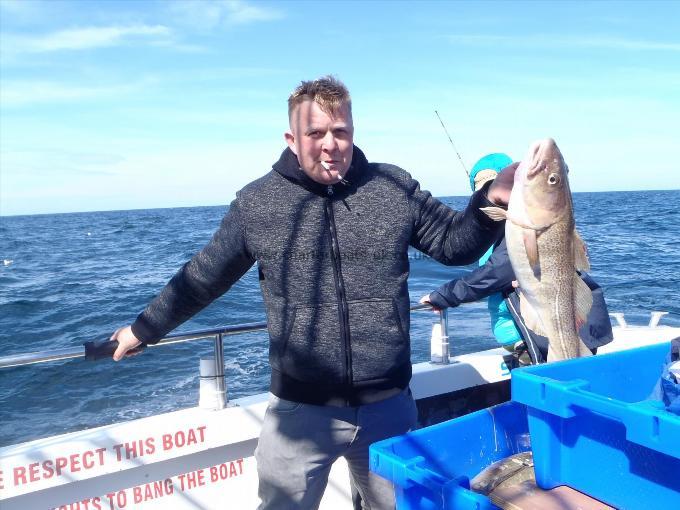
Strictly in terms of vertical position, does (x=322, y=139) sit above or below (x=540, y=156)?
above

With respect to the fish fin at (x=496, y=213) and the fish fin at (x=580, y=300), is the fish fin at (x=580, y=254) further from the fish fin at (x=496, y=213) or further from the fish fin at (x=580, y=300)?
the fish fin at (x=496, y=213)

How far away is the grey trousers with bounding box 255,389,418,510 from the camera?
100.0 inches

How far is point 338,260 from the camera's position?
8.25 feet

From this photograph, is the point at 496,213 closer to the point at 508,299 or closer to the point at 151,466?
the point at 508,299

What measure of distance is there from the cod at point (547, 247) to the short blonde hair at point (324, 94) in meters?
0.67

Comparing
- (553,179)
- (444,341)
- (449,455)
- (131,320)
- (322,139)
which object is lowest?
(131,320)

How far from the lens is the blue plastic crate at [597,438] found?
1.46 meters

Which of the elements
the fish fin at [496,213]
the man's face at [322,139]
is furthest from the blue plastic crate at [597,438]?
the man's face at [322,139]

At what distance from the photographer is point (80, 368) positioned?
35.5 feet

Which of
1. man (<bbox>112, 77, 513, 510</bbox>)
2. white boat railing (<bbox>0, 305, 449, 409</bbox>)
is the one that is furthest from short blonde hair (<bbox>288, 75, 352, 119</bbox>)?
white boat railing (<bbox>0, 305, 449, 409</bbox>)

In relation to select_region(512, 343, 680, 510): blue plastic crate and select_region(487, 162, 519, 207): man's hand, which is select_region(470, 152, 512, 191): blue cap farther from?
select_region(512, 343, 680, 510): blue plastic crate

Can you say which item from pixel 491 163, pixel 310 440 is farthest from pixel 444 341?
pixel 310 440

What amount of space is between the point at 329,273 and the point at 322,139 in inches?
20.0

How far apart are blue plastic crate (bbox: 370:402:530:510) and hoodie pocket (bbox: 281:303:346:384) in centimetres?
66
